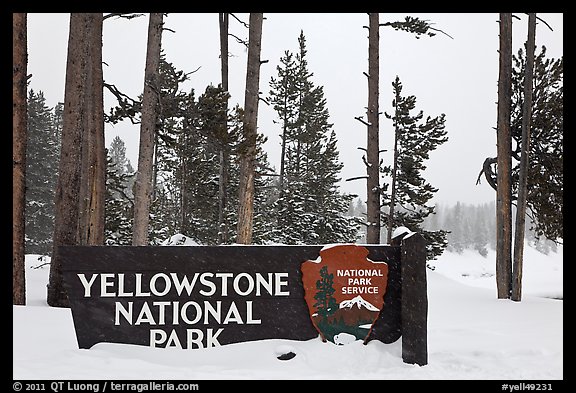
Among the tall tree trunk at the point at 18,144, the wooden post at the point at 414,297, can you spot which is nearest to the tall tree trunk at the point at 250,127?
the tall tree trunk at the point at 18,144

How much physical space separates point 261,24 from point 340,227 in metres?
16.4

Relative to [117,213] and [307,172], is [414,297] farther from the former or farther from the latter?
[307,172]

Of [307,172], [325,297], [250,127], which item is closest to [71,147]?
[250,127]

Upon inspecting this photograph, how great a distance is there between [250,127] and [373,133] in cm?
321

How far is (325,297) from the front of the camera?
5.50 m

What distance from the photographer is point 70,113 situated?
31.0 ft

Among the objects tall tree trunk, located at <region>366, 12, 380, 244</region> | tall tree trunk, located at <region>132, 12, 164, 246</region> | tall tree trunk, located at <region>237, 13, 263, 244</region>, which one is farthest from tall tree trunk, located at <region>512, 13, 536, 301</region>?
tall tree trunk, located at <region>132, 12, 164, 246</region>

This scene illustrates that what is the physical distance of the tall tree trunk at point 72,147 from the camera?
9.42m

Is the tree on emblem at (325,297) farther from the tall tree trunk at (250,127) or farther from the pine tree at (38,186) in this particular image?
the pine tree at (38,186)

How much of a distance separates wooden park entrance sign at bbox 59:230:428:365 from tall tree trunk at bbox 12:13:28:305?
439cm

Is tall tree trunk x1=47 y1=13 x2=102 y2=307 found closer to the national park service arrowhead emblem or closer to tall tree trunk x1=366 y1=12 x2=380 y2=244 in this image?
the national park service arrowhead emblem

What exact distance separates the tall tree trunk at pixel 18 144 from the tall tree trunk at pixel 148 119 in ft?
7.06

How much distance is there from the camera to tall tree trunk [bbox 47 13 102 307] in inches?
371
